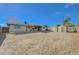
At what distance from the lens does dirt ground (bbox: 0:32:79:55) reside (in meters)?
3.58

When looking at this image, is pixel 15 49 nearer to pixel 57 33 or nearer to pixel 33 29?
pixel 33 29

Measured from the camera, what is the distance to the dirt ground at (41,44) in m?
3.58

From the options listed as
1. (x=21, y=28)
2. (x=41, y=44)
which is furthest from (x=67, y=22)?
(x=21, y=28)

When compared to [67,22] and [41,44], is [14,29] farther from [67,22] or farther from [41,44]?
[67,22]

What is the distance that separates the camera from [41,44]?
11.8ft

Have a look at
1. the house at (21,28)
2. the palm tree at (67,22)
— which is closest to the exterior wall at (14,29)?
the house at (21,28)

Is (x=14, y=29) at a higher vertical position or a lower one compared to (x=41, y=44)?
higher

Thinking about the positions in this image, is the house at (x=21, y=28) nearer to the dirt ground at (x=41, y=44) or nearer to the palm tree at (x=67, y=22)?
the dirt ground at (x=41, y=44)

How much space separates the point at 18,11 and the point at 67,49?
0.85 metres

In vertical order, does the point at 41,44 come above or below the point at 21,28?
below

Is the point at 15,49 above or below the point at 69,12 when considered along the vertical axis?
below

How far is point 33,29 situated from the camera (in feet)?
11.9

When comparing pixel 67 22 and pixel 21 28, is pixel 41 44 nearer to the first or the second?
pixel 21 28

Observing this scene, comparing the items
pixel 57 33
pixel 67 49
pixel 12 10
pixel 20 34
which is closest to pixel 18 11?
pixel 12 10
